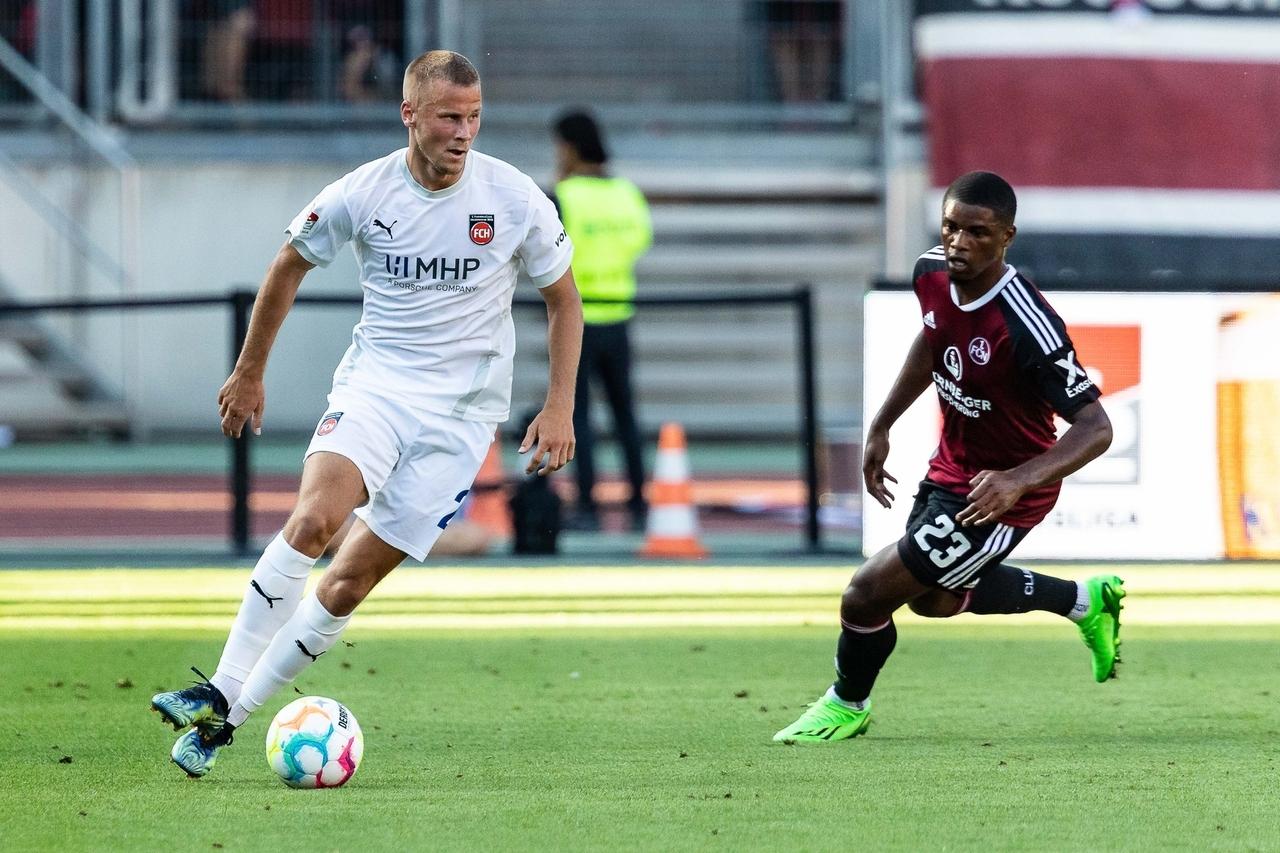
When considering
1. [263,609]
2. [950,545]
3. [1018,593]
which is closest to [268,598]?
[263,609]

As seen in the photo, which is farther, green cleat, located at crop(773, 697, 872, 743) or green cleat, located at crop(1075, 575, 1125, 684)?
green cleat, located at crop(1075, 575, 1125, 684)

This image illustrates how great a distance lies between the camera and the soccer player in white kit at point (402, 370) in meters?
5.87

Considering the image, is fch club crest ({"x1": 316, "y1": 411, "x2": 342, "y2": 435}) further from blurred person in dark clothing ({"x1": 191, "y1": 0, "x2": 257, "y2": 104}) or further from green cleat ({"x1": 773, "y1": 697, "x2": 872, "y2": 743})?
blurred person in dark clothing ({"x1": 191, "y1": 0, "x2": 257, "y2": 104})

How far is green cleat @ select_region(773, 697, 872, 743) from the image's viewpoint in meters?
6.43

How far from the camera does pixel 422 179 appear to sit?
19.9 feet

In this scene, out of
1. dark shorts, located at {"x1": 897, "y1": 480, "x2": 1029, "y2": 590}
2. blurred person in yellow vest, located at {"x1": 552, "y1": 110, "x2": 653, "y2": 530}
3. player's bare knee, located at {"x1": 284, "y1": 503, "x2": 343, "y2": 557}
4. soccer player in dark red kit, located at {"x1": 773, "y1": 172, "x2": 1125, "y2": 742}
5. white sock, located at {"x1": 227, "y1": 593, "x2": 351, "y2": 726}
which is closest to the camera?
player's bare knee, located at {"x1": 284, "y1": 503, "x2": 343, "y2": 557}

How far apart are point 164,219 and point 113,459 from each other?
2.92 meters

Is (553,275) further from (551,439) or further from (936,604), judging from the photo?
(936,604)

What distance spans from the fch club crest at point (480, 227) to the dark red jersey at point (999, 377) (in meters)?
1.32

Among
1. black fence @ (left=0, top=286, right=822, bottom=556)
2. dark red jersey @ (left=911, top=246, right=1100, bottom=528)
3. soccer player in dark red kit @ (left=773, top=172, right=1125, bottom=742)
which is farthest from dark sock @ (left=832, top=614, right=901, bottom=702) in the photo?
black fence @ (left=0, top=286, right=822, bottom=556)

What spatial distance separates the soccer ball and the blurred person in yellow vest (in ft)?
21.2

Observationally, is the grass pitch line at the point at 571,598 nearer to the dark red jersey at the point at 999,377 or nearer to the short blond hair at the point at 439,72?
the dark red jersey at the point at 999,377

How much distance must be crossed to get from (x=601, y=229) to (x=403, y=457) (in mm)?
6593

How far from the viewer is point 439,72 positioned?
231 inches
